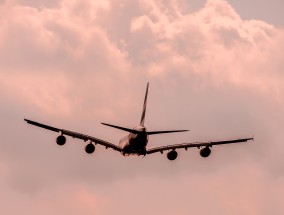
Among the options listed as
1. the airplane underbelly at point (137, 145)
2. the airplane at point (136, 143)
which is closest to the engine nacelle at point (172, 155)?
the airplane at point (136, 143)

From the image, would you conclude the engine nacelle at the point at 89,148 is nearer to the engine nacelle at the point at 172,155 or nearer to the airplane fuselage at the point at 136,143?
the airplane fuselage at the point at 136,143

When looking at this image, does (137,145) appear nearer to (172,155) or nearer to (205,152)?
(172,155)

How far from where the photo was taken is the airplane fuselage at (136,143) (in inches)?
4567

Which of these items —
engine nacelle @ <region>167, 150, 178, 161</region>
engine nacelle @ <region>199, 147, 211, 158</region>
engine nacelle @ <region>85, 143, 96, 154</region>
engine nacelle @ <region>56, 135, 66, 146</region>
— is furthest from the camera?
engine nacelle @ <region>167, 150, 178, 161</region>

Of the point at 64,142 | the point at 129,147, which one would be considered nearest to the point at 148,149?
the point at 129,147

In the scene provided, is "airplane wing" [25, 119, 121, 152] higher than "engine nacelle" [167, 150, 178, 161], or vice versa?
"engine nacelle" [167, 150, 178, 161]

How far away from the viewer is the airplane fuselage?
116m

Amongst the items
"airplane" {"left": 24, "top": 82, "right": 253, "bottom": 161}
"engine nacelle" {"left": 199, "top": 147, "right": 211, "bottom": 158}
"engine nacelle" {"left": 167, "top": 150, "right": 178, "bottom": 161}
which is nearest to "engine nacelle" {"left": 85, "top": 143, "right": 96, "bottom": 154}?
"airplane" {"left": 24, "top": 82, "right": 253, "bottom": 161}

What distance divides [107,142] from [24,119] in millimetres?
16631

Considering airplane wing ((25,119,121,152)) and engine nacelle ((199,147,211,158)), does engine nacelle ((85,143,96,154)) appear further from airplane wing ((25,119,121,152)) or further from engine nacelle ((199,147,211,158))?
engine nacelle ((199,147,211,158))

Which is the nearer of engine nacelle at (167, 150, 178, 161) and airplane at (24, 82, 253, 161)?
airplane at (24, 82, 253, 161)

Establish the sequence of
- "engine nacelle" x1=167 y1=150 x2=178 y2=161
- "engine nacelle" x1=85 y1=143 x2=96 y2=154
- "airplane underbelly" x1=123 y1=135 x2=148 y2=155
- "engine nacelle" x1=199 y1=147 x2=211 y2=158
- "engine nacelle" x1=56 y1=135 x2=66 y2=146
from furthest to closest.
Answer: "engine nacelle" x1=167 y1=150 x2=178 y2=161 → "engine nacelle" x1=199 y1=147 x2=211 y2=158 → "engine nacelle" x1=85 y1=143 x2=96 y2=154 → "engine nacelle" x1=56 y1=135 x2=66 y2=146 → "airplane underbelly" x1=123 y1=135 x2=148 y2=155

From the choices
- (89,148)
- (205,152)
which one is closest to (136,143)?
(89,148)

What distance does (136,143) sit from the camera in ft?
384
